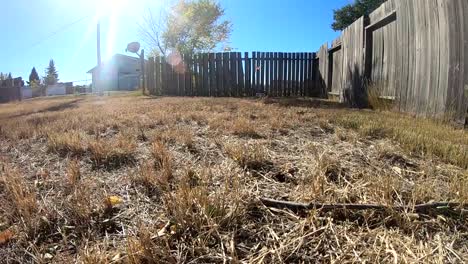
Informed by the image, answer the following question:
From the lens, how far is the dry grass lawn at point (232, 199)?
124 centimetres

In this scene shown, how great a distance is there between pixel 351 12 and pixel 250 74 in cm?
1832

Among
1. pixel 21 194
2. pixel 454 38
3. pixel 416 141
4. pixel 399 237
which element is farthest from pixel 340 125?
pixel 21 194

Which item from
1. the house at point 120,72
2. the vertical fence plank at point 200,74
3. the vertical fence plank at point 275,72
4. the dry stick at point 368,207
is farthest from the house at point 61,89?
the dry stick at point 368,207

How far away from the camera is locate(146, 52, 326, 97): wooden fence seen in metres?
9.80

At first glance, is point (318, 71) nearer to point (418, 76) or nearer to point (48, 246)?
point (418, 76)

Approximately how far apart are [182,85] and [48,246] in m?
9.24

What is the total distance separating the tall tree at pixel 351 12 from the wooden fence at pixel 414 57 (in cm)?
1919

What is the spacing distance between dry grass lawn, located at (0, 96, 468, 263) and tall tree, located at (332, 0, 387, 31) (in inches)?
937

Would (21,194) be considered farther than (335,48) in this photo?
No

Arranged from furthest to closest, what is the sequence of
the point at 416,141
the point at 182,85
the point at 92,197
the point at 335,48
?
the point at 182,85 → the point at 335,48 → the point at 416,141 → the point at 92,197

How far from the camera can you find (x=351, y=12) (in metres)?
24.8

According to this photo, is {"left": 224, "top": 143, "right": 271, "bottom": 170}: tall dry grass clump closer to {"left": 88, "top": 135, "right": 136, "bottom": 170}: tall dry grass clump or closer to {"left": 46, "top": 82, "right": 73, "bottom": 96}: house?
{"left": 88, "top": 135, "right": 136, "bottom": 170}: tall dry grass clump

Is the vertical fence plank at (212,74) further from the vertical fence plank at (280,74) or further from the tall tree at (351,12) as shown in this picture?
the tall tree at (351,12)

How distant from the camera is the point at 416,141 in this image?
248 centimetres
